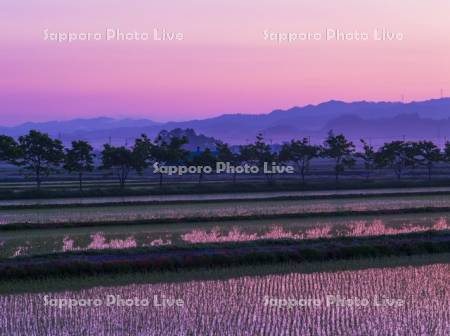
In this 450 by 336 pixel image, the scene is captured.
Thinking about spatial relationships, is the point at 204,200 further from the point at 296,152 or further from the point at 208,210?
the point at 296,152

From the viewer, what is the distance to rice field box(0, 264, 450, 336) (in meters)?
7.30

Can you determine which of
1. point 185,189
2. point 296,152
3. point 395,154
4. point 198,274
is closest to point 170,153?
point 185,189

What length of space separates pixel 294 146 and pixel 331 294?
29277 mm

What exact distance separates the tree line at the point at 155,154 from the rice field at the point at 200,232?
12.5m

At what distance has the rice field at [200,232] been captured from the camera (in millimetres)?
12648

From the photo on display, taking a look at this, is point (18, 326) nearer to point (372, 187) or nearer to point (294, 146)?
point (372, 187)

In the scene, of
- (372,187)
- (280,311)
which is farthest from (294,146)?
(280,311)

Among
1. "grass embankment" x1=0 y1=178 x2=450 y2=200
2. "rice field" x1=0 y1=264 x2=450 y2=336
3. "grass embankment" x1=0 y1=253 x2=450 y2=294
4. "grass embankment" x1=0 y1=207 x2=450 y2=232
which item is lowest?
"rice field" x1=0 y1=264 x2=450 y2=336

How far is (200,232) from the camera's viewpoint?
1435 cm

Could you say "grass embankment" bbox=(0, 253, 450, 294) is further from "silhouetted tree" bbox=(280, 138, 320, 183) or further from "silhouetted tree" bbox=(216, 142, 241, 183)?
"silhouetted tree" bbox=(216, 142, 241, 183)

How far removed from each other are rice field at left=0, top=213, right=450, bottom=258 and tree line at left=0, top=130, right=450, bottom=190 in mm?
12471

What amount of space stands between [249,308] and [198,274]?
7.04 feet

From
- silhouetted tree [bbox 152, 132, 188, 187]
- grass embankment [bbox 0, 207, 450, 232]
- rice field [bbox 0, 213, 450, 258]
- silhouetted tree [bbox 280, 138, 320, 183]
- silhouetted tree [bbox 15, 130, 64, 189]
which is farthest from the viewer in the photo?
silhouetted tree [bbox 280, 138, 320, 183]

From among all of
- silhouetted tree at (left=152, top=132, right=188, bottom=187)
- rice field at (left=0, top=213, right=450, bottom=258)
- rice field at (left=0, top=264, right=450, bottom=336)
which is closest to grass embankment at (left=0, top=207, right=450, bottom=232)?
rice field at (left=0, top=213, right=450, bottom=258)
